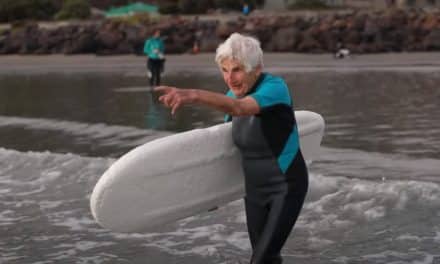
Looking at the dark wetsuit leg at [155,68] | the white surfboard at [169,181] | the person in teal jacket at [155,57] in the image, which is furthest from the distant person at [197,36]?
the white surfboard at [169,181]

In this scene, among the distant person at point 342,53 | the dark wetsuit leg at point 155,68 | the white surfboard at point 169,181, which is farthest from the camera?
the distant person at point 342,53

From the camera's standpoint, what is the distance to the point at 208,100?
4.50 meters

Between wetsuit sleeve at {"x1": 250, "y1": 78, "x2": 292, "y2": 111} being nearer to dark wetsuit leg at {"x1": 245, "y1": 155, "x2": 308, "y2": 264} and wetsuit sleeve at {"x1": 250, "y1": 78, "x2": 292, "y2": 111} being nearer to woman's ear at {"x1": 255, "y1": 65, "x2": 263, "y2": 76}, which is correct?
woman's ear at {"x1": 255, "y1": 65, "x2": 263, "y2": 76}

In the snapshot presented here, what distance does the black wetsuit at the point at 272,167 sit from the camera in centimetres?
487

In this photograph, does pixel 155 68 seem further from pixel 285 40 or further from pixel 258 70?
pixel 258 70

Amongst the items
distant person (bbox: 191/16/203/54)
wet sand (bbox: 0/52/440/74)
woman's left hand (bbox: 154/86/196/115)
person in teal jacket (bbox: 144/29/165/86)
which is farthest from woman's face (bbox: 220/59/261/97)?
distant person (bbox: 191/16/203/54)

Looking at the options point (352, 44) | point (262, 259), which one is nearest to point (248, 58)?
point (262, 259)

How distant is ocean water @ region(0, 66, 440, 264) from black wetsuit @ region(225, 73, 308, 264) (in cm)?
126

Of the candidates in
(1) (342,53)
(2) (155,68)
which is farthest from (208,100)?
(1) (342,53)

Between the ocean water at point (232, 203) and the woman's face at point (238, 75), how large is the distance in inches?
74.2

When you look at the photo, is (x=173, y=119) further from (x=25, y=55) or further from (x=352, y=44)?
(x=25, y=55)

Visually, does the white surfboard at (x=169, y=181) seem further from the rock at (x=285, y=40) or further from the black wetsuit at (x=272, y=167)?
the rock at (x=285, y=40)

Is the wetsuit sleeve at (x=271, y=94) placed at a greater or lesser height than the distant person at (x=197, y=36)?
greater

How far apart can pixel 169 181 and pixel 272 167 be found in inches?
30.2
